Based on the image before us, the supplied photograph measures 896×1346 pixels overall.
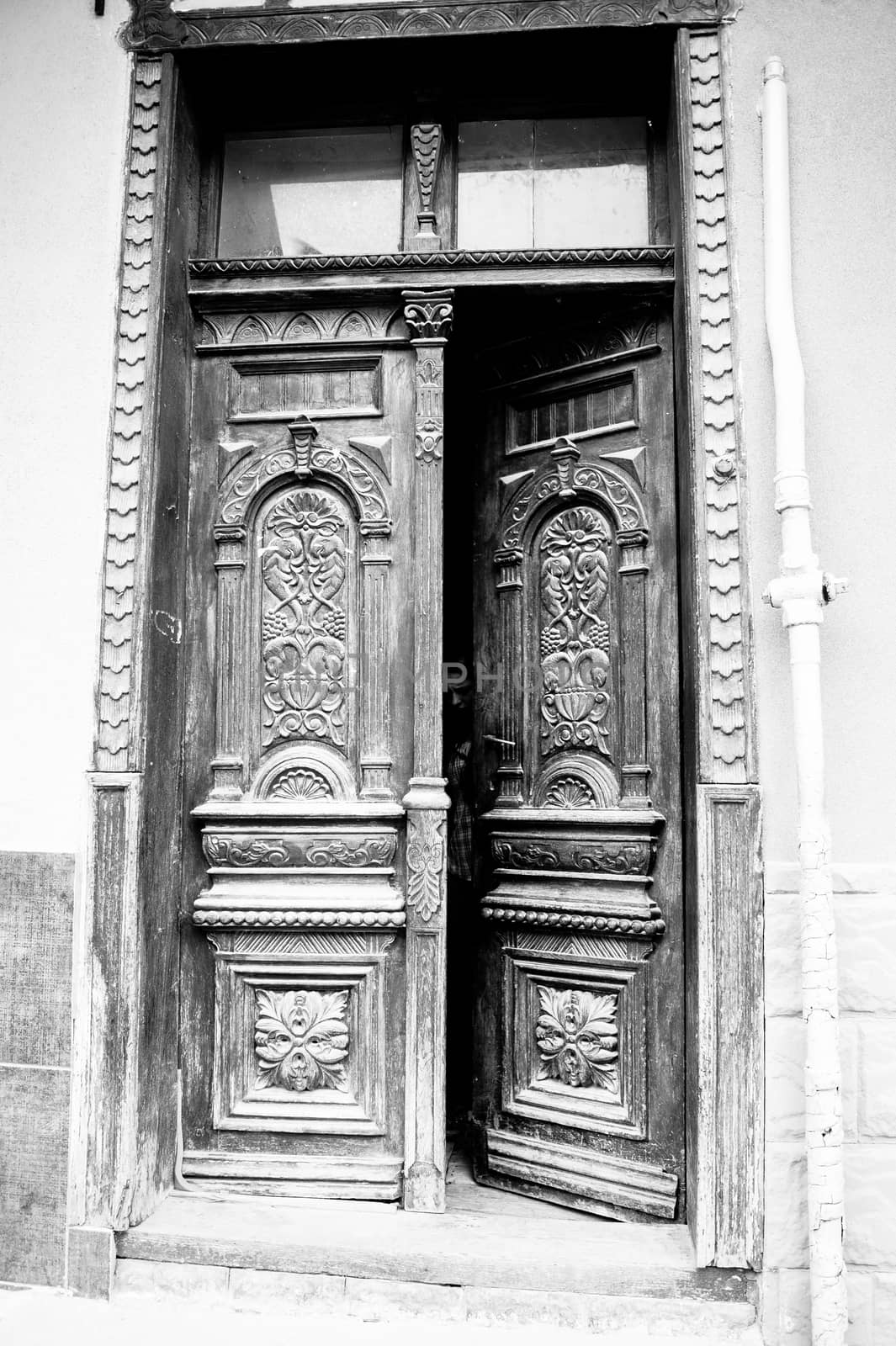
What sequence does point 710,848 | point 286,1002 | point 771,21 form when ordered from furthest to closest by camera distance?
point 286,1002
point 771,21
point 710,848

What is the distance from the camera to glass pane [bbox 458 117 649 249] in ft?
10.9

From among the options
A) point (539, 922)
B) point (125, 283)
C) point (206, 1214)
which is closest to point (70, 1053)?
point (206, 1214)

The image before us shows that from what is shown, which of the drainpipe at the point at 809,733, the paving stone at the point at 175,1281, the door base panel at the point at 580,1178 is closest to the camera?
the drainpipe at the point at 809,733

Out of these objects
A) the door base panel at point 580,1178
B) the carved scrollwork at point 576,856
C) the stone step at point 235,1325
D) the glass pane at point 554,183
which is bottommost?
the stone step at point 235,1325

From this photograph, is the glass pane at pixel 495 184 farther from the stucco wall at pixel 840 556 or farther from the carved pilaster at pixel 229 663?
the carved pilaster at pixel 229 663

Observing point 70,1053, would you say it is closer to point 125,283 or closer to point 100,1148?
point 100,1148

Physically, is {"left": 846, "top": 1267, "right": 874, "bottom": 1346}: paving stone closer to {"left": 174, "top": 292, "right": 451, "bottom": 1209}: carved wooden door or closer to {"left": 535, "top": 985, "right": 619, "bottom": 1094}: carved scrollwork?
{"left": 535, "top": 985, "right": 619, "bottom": 1094}: carved scrollwork

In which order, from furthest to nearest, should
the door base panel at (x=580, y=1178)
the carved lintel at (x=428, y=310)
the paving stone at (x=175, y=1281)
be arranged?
the carved lintel at (x=428, y=310)
the door base panel at (x=580, y=1178)
the paving stone at (x=175, y=1281)

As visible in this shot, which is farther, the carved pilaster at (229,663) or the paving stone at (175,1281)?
the carved pilaster at (229,663)

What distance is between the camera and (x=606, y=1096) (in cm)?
318

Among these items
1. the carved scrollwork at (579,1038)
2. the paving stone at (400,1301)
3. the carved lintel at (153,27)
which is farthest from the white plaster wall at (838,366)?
the carved lintel at (153,27)

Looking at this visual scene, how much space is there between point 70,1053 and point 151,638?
1.26 meters

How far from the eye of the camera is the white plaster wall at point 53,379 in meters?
3.08

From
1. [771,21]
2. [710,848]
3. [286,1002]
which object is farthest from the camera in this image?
[286,1002]
